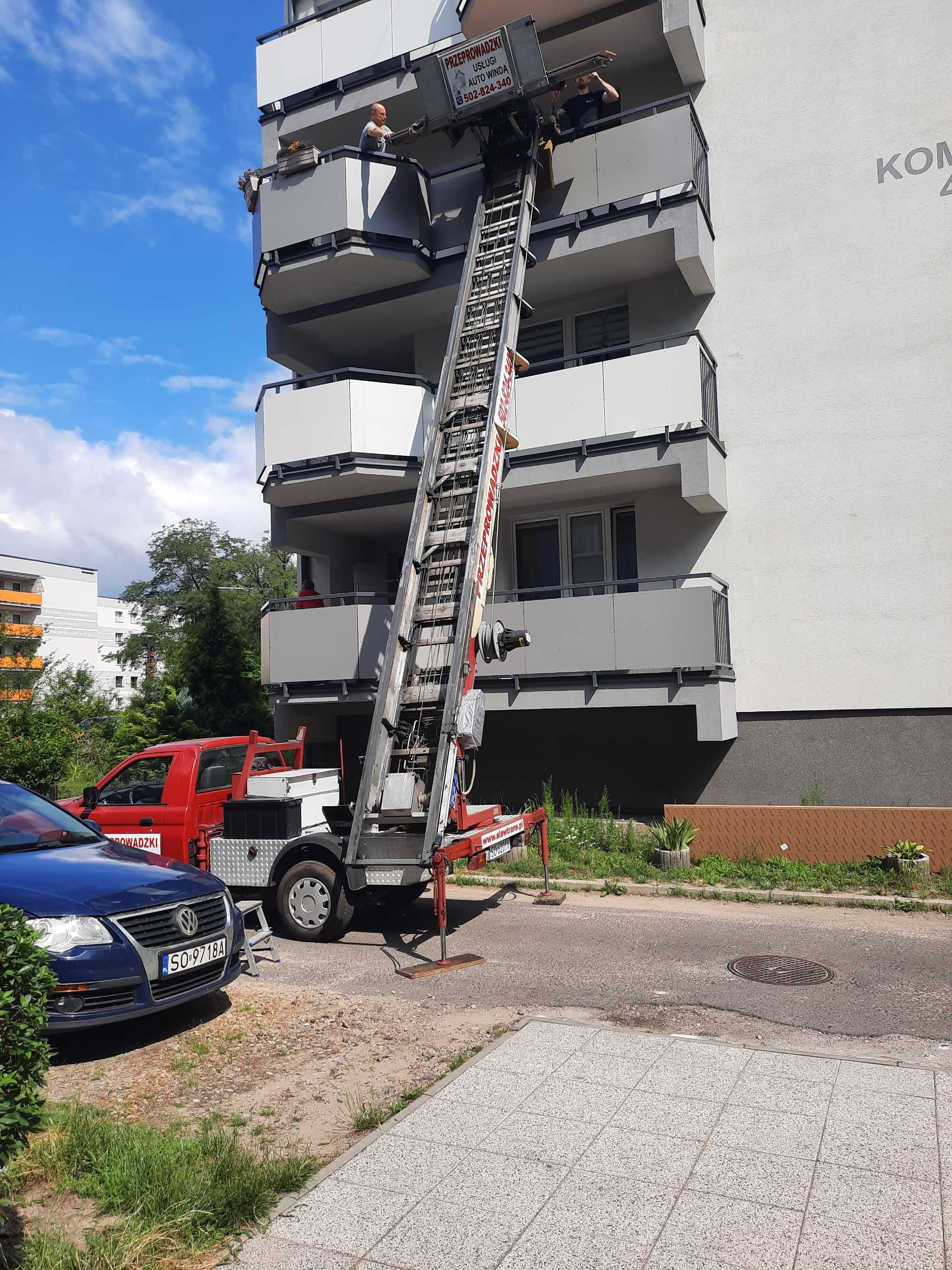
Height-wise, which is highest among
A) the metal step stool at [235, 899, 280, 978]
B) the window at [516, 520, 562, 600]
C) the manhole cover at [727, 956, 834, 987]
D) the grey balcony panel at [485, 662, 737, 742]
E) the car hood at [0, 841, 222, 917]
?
the window at [516, 520, 562, 600]

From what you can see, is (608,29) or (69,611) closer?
(608,29)

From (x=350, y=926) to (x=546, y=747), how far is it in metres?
6.37

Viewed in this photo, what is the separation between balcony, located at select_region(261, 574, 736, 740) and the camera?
1260 centimetres

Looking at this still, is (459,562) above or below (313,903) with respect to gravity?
above

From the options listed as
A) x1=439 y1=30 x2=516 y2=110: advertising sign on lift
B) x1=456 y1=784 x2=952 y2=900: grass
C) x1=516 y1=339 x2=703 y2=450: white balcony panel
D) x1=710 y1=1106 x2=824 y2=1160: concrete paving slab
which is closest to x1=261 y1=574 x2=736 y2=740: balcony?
x1=456 y1=784 x2=952 y2=900: grass

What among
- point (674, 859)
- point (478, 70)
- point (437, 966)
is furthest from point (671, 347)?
point (437, 966)

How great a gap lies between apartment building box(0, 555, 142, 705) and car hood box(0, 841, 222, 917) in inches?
3197

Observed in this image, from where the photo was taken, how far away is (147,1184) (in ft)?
13.7

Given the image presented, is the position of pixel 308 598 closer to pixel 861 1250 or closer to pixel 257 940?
pixel 257 940

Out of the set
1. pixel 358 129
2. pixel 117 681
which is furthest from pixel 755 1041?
pixel 117 681

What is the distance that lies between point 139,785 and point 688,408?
8.56 m

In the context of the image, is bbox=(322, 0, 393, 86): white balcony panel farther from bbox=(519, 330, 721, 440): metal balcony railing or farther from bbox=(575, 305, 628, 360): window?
bbox=(519, 330, 721, 440): metal balcony railing

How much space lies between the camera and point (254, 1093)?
550 centimetres

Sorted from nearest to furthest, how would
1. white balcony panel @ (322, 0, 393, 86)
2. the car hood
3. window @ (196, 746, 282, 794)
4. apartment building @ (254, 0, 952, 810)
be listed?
the car hood < window @ (196, 746, 282, 794) < apartment building @ (254, 0, 952, 810) < white balcony panel @ (322, 0, 393, 86)
